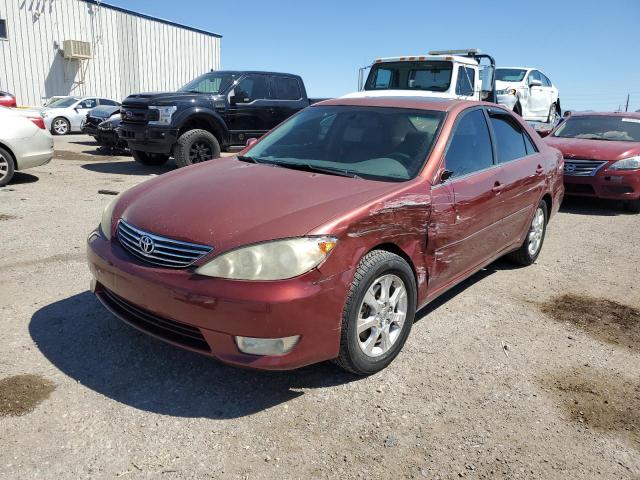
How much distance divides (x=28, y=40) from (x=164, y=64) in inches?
280

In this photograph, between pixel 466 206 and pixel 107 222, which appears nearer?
pixel 107 222

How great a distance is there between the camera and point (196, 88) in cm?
1080

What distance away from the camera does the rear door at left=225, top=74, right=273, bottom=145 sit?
1064cm

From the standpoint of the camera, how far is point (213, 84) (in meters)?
10.8

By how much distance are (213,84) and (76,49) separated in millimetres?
17966

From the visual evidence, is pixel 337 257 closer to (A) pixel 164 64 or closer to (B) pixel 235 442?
(B) pixel 235 442

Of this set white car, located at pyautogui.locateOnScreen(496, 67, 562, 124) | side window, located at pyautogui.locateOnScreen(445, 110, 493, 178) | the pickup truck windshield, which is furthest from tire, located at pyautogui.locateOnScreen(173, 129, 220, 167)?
white car, located at pyautogui.locateOnScreen(496, 67, 562, 124)

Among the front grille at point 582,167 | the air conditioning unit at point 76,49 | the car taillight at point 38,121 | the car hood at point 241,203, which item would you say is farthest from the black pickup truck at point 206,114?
the air conditioning unit at point 76,49

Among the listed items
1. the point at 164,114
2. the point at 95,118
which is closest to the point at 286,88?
the point at 164,114

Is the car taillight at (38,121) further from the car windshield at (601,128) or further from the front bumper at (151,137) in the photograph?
the car windshield at (601,128)

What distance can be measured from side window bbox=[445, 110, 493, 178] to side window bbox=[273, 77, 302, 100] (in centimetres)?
782

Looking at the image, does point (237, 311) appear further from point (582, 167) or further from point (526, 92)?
point (526, 92)

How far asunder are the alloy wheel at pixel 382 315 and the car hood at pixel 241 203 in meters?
0.52

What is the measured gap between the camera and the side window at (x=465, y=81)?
10.8 m
